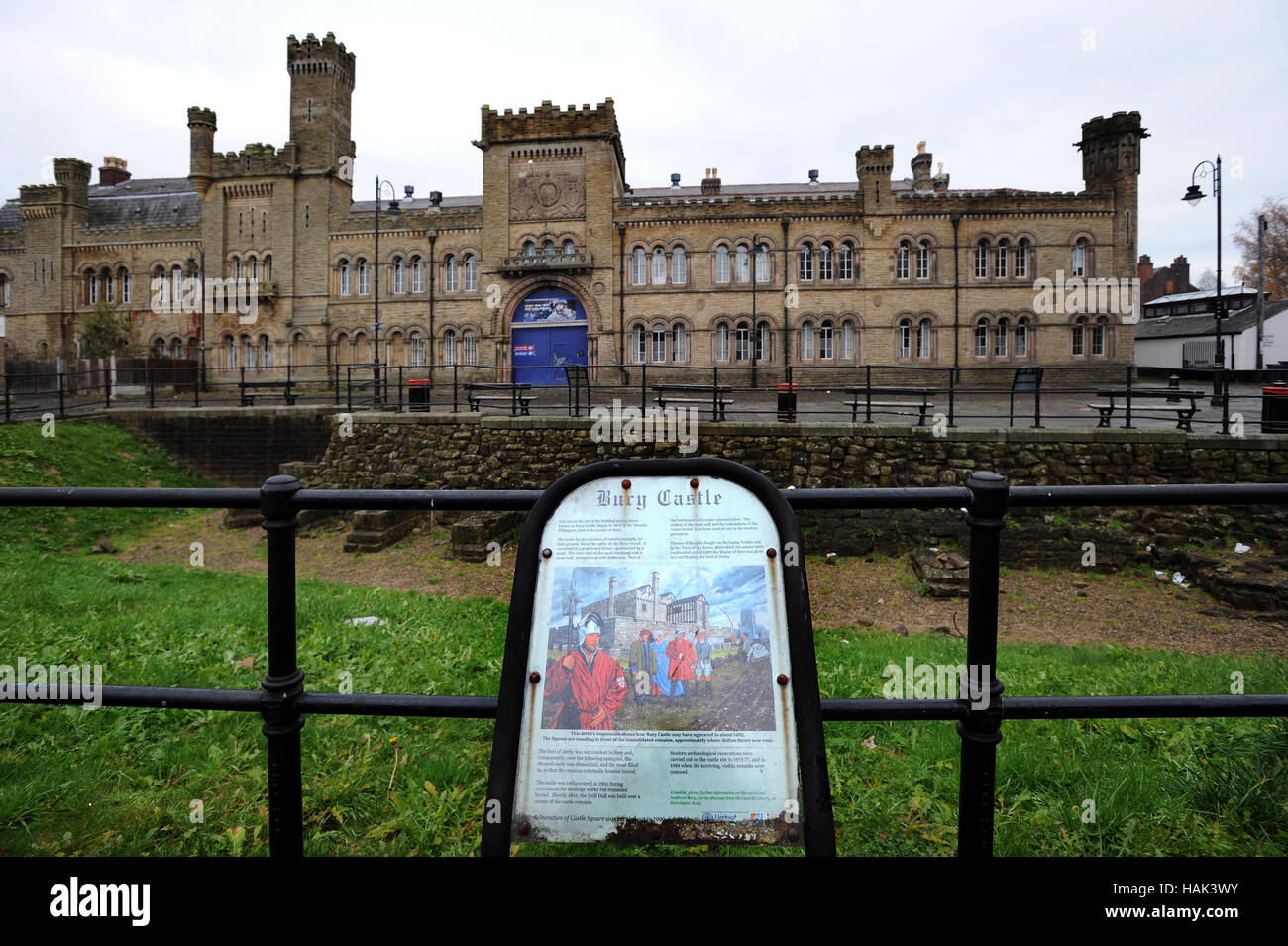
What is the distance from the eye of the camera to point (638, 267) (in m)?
36.3

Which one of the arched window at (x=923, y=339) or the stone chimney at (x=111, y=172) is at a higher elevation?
the stone chimney at (x=111, y=172)

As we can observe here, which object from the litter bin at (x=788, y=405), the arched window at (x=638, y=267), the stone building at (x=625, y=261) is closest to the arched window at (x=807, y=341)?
the stone building at (x=625, y=261)

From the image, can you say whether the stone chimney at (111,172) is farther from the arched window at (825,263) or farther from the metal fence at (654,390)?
the arched window at (825,263)

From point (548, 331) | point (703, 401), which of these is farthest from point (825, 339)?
point (703, 401)

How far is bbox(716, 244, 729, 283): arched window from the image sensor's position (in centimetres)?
3603

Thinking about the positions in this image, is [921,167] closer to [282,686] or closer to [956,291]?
[956,291]

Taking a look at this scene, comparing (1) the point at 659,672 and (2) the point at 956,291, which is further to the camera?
(2) the point at 956,291

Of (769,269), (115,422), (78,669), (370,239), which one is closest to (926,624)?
(78,669)

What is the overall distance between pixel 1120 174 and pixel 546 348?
95.3 feet

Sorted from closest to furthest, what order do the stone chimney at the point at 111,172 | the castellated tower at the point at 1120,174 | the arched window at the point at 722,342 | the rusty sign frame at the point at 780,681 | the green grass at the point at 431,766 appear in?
the rusty sign frame at the point at 780,681, the green grass at the point at 431,766, the castellated tower at the point at 1120,174, the arched window at the point at 722,342, the stone chimney at the point at 111,172

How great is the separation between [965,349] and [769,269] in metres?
10.4

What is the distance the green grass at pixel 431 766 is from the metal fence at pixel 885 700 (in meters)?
0.97

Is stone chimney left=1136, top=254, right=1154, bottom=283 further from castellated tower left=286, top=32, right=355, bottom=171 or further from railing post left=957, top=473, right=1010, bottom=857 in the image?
railing post left=957, top=473, right=1010, bottom=857

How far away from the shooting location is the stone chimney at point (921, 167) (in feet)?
122
